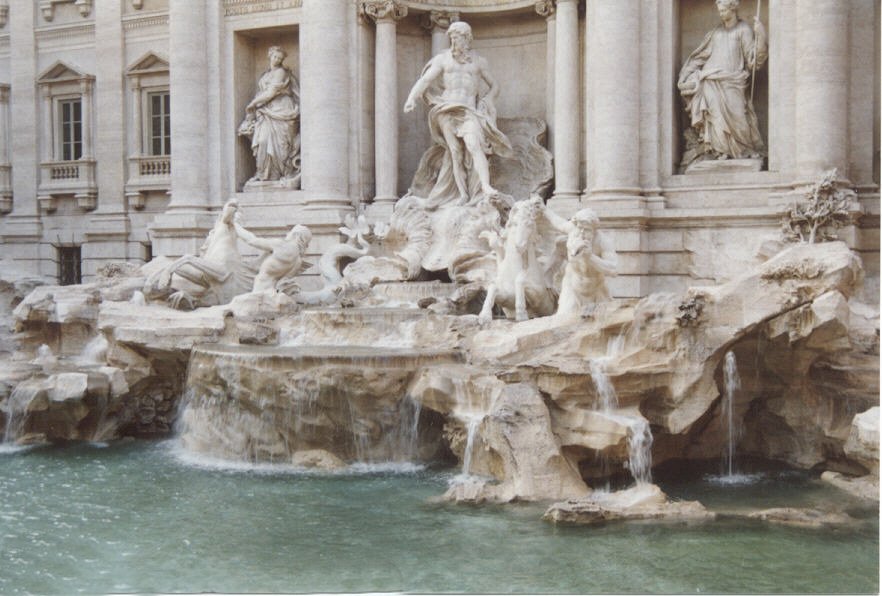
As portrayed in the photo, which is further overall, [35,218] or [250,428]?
[35,218]

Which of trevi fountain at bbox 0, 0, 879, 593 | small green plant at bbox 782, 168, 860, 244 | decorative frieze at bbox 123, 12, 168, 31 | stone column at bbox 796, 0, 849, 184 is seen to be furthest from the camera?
decorative frieze at bbox 123, 12, 168, 31

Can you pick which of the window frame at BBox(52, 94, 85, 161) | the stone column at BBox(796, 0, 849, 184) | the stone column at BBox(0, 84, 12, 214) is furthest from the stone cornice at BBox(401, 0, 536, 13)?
the stone column at BBox(0, 84, 12, 214)

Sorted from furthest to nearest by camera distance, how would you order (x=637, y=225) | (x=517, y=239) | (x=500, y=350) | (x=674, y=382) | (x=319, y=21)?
1. (x=319, y=21)
2. (x=637, y=225)
3. (x=517, y=239)
4. (x=500, y=350)
5. (x=674, y=382)

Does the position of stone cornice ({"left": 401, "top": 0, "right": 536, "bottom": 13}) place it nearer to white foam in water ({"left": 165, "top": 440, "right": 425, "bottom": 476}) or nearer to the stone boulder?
white foam in water ({"left": 165, "top": 440, "right": 425, "bottom": 476})

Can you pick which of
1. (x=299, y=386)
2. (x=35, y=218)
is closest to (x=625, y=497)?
(x=299, y=386)

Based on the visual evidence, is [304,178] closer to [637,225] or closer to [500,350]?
[637,225]

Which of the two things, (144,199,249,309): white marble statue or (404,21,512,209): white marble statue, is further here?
(404,21,512,209): white marble statue

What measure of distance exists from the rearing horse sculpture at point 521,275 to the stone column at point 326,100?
460cm

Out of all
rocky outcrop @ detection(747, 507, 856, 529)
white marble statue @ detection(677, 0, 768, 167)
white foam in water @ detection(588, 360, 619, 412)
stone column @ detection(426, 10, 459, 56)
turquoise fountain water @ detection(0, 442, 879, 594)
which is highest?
stone column @ detection(426, 10, 459, 56)

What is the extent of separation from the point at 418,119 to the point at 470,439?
332 inches

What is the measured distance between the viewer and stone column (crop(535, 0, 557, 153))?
625 inches

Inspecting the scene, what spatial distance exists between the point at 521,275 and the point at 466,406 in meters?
2.43

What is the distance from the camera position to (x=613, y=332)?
1036 cm

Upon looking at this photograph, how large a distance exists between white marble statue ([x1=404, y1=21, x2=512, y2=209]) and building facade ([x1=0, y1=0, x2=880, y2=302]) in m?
0.96
